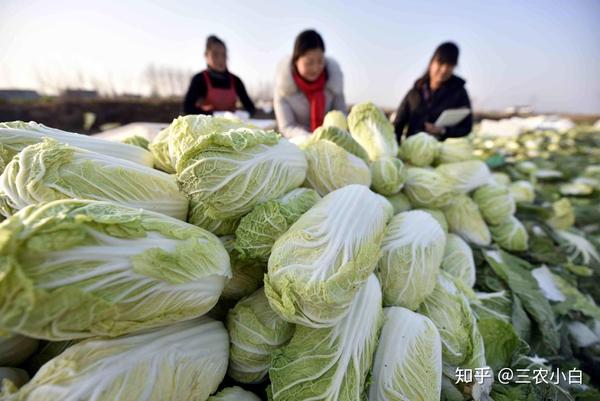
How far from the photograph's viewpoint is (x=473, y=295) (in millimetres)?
2244

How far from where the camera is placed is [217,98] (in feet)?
18.3

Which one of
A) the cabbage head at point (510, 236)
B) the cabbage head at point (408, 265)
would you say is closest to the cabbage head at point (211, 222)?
the cabbage head at point (408, 265)

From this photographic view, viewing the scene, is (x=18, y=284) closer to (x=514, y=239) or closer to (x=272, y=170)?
(x=272, y=170)

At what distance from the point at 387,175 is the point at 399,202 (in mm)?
305

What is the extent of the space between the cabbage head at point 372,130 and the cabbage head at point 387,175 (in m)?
0.25

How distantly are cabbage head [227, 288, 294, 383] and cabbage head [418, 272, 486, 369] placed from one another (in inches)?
36.3

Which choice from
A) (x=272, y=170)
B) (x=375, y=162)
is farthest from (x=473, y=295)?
(x=272, y=170)

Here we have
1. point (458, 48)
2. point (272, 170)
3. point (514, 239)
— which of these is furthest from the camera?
point (458, 48)

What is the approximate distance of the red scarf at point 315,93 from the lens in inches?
171

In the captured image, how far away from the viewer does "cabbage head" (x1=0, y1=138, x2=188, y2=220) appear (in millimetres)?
1230

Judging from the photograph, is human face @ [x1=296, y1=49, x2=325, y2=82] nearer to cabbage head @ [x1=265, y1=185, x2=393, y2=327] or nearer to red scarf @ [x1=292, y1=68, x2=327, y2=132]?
red scarf @ [x1=292, y1=68, x2=327, y2=132]

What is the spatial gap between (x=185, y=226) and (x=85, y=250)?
0.40m

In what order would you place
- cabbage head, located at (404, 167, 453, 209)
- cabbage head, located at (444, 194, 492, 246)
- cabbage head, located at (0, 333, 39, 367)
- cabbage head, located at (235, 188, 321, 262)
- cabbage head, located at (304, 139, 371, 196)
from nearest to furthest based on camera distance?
cabbage head, located at (0, 333, 39, 367)
cabbage head, located at (235, 188, 321, 262)
cabbage head, located at (304, 139, 371, 196)
cabbage head, located at (404, 167, 453, 209)
cabbage head, located at (444, 194, 492, 246)

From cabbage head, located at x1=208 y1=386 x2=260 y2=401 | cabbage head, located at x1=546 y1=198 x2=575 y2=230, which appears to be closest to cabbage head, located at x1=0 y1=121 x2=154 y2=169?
cabbage head, located at x1=208 y1=386 x2=260 y2=401
